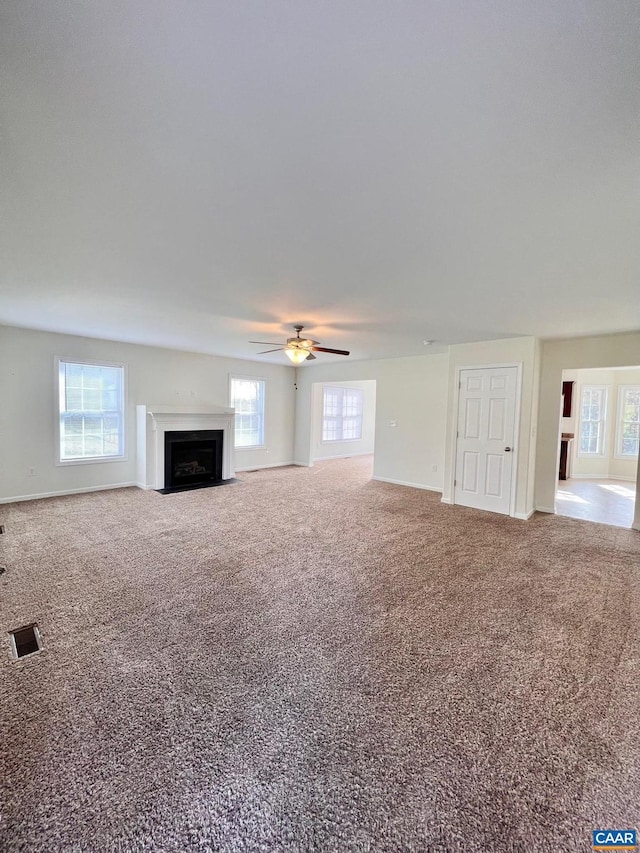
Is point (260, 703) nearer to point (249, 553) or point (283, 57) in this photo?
point (249, 553)

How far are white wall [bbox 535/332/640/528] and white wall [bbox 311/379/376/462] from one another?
138 inches

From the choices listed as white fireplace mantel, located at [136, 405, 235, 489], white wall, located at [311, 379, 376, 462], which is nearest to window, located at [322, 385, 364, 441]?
white wall, located at [311, 379, 376, 462]

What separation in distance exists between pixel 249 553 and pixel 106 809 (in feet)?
7.80

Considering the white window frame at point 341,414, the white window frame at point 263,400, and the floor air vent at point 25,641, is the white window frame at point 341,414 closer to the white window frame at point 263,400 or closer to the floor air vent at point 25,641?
the white window frame at point 263,400

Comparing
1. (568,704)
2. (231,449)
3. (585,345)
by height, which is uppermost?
(585,345)

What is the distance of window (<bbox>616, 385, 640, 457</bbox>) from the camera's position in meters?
7.63

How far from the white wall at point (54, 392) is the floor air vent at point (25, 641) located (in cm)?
383

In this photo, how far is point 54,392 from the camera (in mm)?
5555

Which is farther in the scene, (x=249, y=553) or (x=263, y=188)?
(x=249, y=553)

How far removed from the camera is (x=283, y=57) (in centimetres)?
110

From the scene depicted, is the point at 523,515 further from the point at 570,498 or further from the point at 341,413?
the point at 341,413

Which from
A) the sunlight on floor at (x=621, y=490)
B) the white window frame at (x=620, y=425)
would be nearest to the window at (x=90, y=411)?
the sunlight on floor at (x=621, y=490)

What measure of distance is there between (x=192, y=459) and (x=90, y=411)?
1836 mm

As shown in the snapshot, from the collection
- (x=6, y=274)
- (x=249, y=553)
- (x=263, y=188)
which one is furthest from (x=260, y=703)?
(x=6, y=274)
